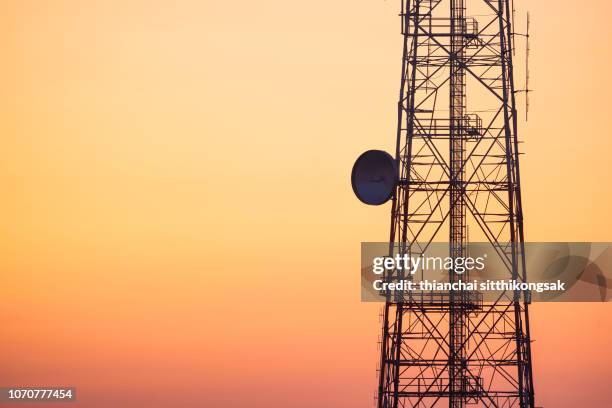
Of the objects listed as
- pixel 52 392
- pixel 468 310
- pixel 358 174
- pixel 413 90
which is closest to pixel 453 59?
pixel 413 90

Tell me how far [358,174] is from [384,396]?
7291 millimetres

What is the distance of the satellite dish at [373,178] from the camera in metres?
50.9

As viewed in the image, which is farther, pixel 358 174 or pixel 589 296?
pixel 589 296

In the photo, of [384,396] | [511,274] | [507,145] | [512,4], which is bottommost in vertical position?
[384,396]

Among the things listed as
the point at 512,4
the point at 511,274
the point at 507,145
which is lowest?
the point at 511,274

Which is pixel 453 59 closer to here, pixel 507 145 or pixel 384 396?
pixel 507 145

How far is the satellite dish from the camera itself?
50906 mm

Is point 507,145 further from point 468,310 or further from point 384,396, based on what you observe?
point 384,396

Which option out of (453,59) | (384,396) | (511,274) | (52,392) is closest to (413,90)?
(453,59)

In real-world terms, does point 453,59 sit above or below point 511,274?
above

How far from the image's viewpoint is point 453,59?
169 ft

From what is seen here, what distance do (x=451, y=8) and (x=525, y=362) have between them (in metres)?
12.1

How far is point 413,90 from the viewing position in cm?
5150

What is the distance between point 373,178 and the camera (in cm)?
5125
